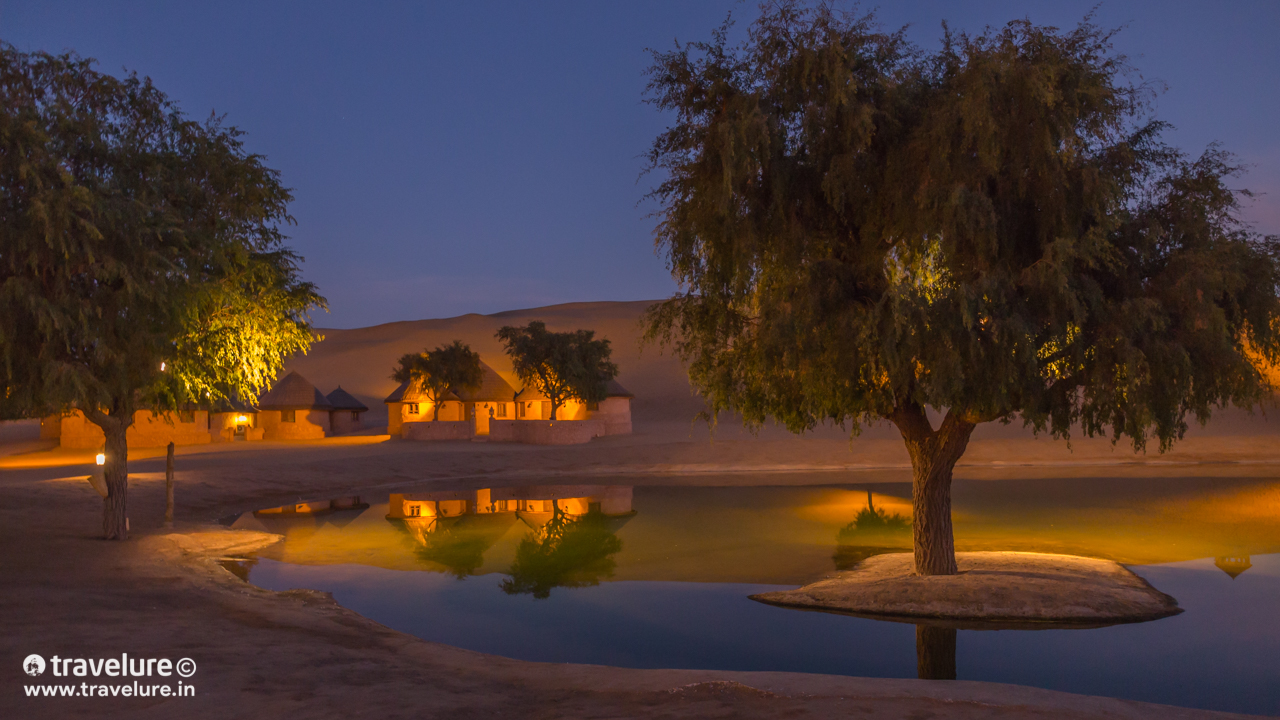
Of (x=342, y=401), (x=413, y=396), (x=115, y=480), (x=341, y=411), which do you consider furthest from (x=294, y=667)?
(x=342, y=401)

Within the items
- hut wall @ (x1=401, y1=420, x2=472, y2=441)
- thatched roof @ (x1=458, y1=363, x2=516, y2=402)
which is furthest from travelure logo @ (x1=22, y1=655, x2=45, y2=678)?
→ thatched roof @ (x1=458, y1=363, x2=516, y2=402)

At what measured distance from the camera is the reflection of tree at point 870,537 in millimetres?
16734

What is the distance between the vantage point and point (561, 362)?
4544 centimetres

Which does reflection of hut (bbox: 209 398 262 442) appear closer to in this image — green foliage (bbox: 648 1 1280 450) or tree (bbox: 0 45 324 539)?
tree (bbox: 0 45 324 539)

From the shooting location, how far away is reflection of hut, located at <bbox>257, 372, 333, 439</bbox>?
51844mm

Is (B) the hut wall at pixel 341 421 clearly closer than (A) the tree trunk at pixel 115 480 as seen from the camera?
No

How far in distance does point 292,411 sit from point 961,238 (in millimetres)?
49813

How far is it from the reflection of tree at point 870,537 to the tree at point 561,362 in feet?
79.8

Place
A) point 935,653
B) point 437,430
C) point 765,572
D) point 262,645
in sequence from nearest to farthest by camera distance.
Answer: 1. point 262,645
2. point 935,653
3. point 765,572
4. point 437,430

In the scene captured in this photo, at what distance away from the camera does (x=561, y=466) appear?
36.3m

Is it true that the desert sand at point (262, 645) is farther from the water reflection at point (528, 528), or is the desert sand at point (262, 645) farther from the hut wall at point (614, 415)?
the hut wall at point (614, 415)

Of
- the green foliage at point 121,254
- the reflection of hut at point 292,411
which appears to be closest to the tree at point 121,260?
the green foliage at point 121,254

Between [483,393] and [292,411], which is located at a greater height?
[483,393]

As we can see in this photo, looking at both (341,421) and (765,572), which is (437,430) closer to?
(341,421)
